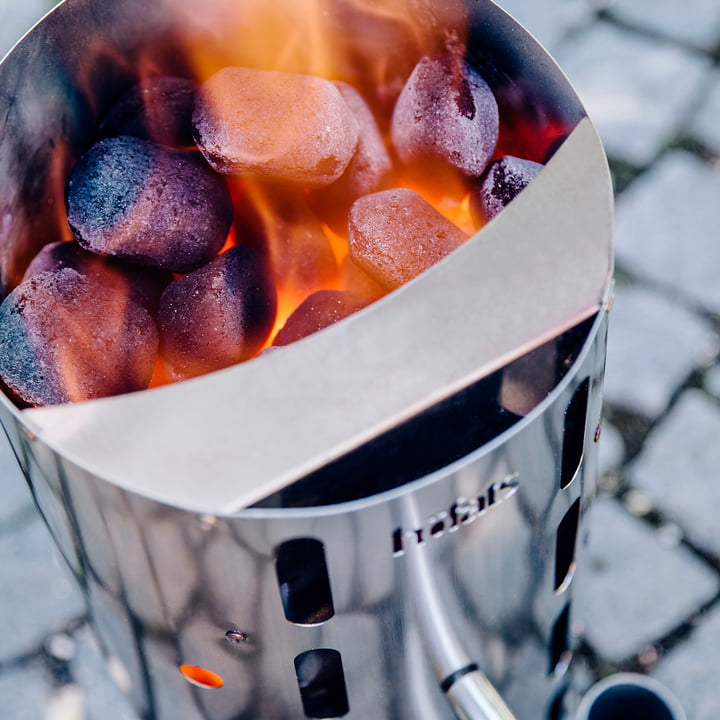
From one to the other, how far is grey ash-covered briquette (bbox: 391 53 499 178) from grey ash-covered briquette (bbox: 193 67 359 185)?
0.06 meters

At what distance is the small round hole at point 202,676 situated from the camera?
2.44ft

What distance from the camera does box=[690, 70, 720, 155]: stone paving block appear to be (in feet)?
5.35

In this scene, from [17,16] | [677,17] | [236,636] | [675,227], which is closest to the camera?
[236,636]

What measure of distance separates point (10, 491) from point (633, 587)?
0.93 metres

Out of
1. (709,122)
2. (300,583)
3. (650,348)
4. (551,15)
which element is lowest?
(650,348)

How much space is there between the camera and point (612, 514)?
4.28 ft

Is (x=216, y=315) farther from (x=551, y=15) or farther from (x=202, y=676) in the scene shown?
(x=551, y=15)

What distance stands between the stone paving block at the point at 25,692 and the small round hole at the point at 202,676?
0.53m

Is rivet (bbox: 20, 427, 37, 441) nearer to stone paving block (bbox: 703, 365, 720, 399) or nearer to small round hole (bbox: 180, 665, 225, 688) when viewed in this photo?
small round hole (bbox: 180, 665, 225, 688)

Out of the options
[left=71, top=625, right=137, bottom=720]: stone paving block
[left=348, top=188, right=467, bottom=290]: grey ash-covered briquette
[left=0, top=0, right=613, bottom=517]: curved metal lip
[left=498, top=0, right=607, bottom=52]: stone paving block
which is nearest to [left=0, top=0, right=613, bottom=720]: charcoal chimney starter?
[left=0, top=0, right=613, bottom=517]: curved metal lip

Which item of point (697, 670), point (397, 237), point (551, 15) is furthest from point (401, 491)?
point (551, 15)

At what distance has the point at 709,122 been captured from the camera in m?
1.65

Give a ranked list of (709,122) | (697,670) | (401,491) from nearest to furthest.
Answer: (401,491) < (697,670) < (709,122)

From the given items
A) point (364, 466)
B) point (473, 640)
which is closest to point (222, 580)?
point (364, 466)
